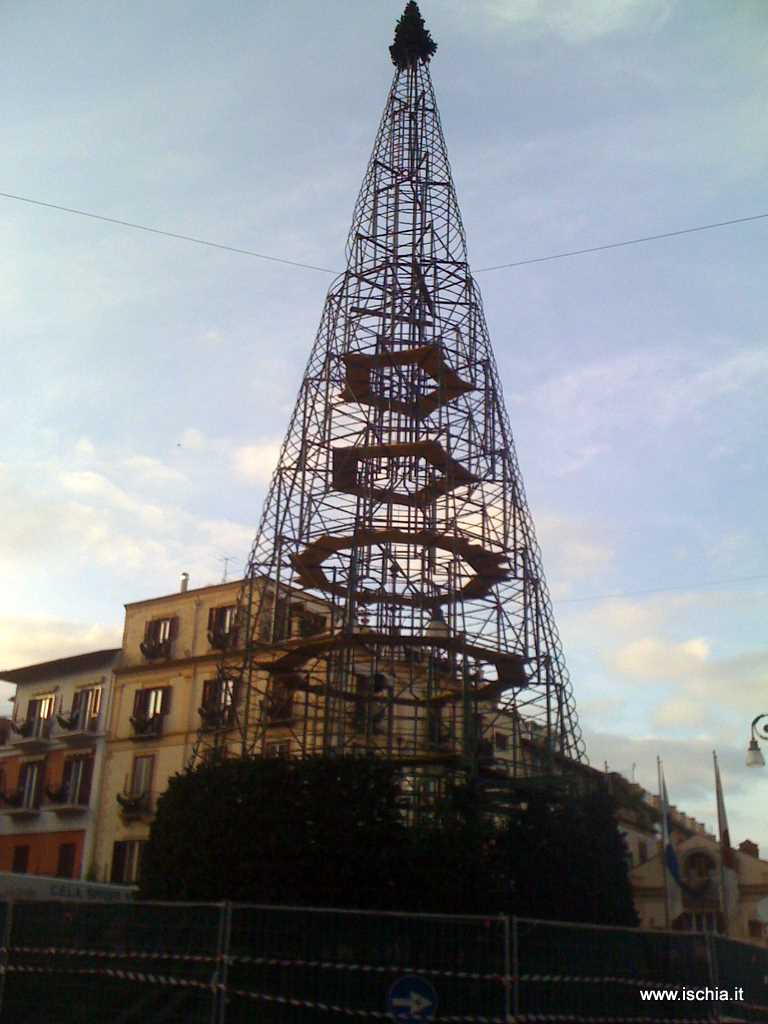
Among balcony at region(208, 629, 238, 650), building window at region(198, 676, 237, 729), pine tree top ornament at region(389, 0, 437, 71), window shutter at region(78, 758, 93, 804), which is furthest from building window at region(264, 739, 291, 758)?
pine tree top ornament at region(389, 0, 437, 71)

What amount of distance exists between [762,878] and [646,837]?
55.0 feet

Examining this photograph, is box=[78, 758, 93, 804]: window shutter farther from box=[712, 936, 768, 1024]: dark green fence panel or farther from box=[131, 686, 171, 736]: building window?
box=[712, 936, 768, 1024]: dark green fence panel

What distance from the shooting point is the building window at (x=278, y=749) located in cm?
2195

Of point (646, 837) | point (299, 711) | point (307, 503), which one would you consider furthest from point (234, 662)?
point (646, 837)

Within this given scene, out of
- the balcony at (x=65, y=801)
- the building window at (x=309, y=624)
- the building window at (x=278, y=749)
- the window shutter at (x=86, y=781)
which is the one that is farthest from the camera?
the window shutter at (x=86, y=781)

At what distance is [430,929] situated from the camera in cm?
1284

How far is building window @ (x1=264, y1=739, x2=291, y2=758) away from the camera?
21.9 metres

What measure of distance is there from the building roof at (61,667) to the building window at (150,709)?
261 cm

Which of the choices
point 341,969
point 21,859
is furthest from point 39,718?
point 341,969

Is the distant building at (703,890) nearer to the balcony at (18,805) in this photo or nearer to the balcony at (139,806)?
the balcony at (139,806)

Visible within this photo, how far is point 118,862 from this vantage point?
125 ft

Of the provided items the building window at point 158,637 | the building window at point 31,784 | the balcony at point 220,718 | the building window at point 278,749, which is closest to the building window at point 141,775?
the building window at point 158,637

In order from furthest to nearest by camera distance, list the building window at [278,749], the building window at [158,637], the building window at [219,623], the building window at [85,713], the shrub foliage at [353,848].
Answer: the building window at [85,713] < the building window at [158,637] < the building window at [219,623] < the building window at [278,749] < the shrub foliage at [353,848]

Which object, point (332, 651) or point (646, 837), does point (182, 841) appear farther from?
point (646, 837)
